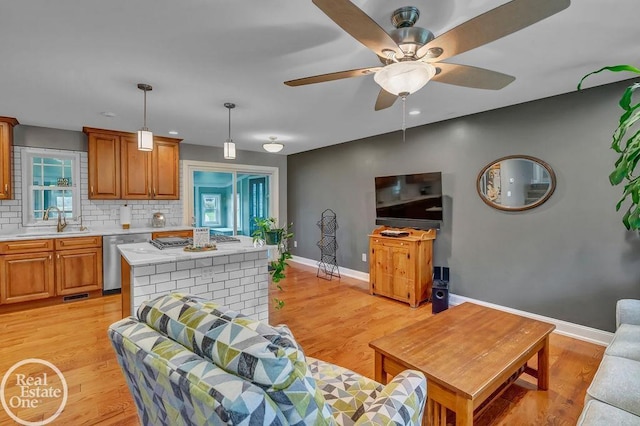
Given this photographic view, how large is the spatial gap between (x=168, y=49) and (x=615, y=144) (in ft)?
9.73

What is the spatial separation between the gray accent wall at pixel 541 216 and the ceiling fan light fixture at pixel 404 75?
1.99 metres

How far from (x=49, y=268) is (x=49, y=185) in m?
1.22

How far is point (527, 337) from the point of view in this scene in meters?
1.93

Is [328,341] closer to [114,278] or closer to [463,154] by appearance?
[463,154]

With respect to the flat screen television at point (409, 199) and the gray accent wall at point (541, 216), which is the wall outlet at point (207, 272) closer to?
the gray accent wall at point (541, 216)

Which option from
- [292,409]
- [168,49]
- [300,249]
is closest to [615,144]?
[292,409]

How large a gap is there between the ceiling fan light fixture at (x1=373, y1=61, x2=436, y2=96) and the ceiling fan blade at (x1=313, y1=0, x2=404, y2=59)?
0.11 meters

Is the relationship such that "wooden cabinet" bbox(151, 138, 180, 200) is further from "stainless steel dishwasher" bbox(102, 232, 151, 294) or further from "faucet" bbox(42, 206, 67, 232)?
"faucet" bbox(42, 206, 67, 232)

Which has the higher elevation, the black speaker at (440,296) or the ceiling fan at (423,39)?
the ceiling fan at (423,39)

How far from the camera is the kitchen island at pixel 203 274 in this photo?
218 cm

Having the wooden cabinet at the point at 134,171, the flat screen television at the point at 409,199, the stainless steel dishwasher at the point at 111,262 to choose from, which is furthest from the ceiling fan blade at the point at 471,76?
the wooden cabinet at the point at 134,171

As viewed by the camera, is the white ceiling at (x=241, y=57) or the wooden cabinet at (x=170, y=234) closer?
the white ceiling at (x=241, y=57)

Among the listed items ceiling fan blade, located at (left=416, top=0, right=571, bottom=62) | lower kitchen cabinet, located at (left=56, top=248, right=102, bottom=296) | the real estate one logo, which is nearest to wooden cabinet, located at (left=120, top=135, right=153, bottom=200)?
lower kitchen cabinet, located at (left=56, top=248, right=102, bottom=296)

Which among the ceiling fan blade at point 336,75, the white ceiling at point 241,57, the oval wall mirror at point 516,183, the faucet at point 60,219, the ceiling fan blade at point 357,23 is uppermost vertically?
the white ceiling at point 241,57
